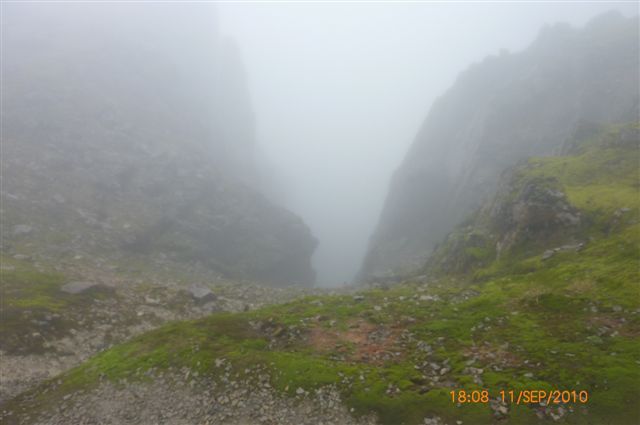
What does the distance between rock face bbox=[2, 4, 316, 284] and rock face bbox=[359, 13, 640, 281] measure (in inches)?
1359

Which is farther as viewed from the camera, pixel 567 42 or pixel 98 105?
pixel 567 42

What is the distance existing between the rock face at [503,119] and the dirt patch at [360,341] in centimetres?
5484

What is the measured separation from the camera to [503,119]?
4296 inches

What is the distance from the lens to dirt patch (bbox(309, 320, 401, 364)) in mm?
21641

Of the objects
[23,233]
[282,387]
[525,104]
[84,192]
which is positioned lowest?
[282,387]

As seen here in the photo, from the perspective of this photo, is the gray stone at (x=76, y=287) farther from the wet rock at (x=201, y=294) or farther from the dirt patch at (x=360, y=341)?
the dirt patch at (x=360, y=341)

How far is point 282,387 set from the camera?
1933 cm

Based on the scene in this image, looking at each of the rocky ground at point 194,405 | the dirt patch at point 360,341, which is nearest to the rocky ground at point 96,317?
the rocky ground at point 194,405

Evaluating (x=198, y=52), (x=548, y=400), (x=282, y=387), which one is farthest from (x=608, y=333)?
(x=198, y=52)

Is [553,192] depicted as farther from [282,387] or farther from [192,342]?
[192,342]

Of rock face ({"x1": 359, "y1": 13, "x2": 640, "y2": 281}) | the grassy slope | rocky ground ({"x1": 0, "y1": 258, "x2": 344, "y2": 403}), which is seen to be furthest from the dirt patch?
rock face ({"x1": 359, "y1": 13, "x2": 640, "y2": 281})

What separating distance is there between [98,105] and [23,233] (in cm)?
5573
